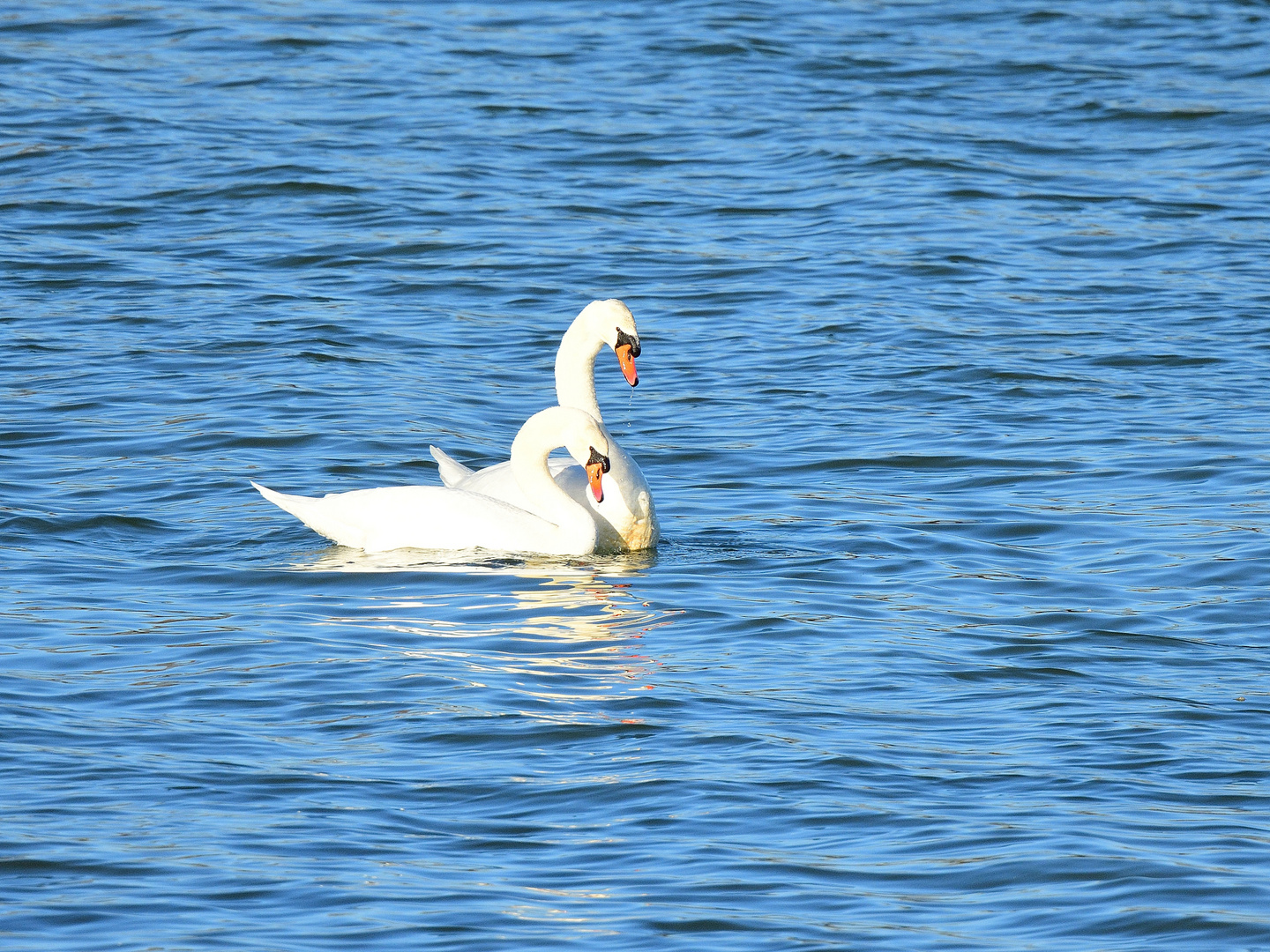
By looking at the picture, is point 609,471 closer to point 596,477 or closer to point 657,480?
point 596,477

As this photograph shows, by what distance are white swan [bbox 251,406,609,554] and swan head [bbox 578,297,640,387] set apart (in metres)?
0.84

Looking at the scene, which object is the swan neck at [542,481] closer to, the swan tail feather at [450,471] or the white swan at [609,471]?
the white swan at [609,471]

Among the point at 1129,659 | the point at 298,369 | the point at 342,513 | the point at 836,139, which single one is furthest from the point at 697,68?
the point at 1129,659

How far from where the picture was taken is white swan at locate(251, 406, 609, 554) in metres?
10.2

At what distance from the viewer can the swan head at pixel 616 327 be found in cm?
1118

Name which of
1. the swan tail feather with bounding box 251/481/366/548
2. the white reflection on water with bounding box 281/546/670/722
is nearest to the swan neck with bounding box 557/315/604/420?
the white reflection on water with bounding box 281/546/670/722

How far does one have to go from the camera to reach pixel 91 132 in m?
20.2

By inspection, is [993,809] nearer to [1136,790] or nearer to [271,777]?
[1136,790]

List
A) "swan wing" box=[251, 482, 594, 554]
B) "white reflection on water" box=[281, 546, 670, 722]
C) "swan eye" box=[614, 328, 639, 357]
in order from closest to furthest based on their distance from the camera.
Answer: "white reflection on water" box=[281, 546, 670, 722]
"swan wing" box=[251, 482, 594, 554]
"swan eye" box=[614, 328, 639, 357]

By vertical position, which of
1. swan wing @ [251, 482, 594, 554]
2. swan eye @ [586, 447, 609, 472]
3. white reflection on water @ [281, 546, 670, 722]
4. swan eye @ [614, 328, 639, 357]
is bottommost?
white reflection on water @ [281, 546, 670, 722]

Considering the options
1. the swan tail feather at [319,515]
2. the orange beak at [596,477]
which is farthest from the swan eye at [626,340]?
the swan tail feather at [319,515]

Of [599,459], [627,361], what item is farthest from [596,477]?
[627,361]

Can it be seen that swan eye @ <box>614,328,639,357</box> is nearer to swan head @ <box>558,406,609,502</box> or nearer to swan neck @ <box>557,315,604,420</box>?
swan neck @ <box>557,315,604,420</box>

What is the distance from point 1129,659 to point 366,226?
1023 centimetres
